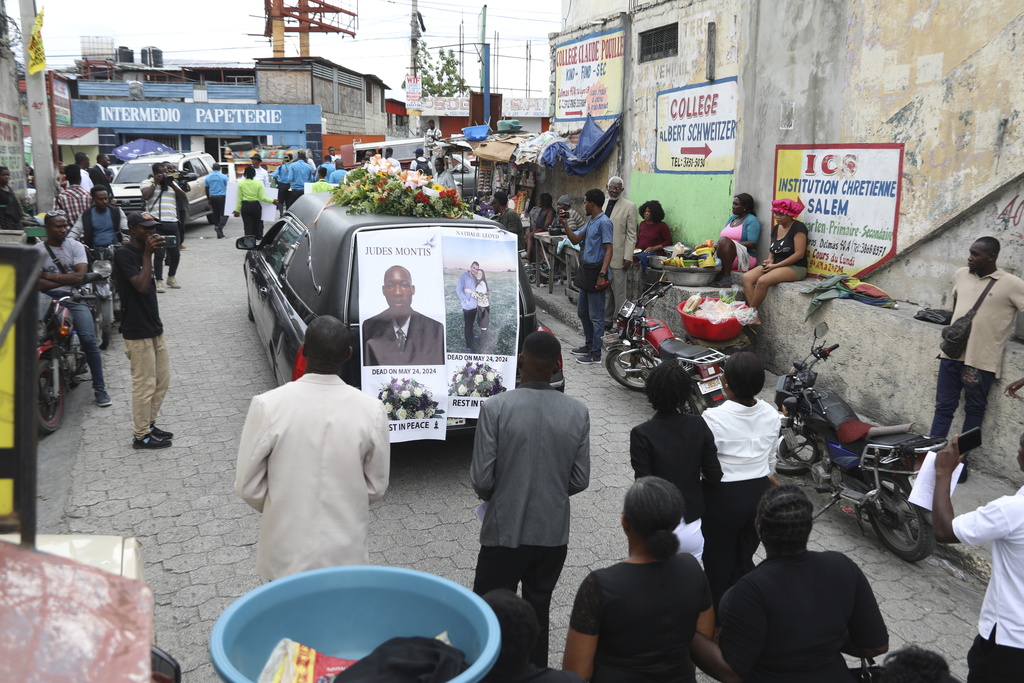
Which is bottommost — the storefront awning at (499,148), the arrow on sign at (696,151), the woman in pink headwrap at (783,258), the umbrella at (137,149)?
the woman in pink headwrap at (783,258)

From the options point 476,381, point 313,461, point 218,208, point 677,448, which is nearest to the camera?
point 313,461

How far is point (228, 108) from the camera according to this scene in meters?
35.6

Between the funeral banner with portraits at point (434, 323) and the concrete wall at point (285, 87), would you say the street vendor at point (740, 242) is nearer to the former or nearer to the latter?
the funeral banner with portraits at point (434, 323)

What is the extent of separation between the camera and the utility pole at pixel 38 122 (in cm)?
1182

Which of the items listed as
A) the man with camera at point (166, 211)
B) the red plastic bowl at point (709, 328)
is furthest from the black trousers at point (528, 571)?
the man with camera at point (166, 211)

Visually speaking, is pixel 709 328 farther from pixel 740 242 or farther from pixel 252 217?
pixel 252 217

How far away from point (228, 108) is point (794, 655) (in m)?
37.6

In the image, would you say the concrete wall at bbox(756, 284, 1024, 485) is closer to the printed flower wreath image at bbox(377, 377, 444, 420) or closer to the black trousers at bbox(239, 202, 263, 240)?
the printed flower wreath image at bbox(377, 377, 444, 420)

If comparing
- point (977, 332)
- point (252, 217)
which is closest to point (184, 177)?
point (252, 217)

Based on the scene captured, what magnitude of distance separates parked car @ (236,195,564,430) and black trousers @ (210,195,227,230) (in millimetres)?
11465

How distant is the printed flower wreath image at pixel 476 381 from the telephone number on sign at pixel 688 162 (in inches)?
242

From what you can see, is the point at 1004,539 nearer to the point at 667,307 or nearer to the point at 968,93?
the point at 968,93

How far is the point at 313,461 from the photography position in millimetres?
3053

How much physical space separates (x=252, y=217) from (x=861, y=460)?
13038mm
